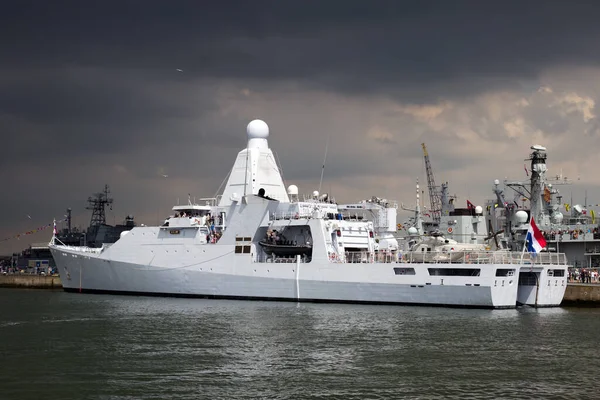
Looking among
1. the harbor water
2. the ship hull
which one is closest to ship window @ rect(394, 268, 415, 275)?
the ship hull

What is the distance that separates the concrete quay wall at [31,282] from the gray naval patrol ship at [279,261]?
14.1 meters

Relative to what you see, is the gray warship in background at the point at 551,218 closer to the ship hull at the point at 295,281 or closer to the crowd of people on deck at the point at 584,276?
the crowd of people on deck at the point at 584,276

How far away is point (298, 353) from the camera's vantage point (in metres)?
22.8

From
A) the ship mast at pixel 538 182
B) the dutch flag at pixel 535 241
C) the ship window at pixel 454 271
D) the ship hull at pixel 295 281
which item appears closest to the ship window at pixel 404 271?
the ship hull at pixel 295 281

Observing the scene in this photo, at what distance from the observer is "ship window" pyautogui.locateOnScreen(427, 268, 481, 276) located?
3425 cm

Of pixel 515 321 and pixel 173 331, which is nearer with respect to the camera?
pixel 173 331

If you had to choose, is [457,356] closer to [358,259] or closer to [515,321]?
[515,321]

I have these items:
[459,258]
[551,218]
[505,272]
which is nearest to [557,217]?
[551,218]

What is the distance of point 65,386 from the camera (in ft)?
61.4

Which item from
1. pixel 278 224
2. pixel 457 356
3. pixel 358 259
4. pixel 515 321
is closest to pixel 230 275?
pixel 278 224

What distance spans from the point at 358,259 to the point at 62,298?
1731 centimetres

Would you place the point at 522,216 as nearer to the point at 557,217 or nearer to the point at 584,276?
the point at 557,217

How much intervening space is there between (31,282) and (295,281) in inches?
1297

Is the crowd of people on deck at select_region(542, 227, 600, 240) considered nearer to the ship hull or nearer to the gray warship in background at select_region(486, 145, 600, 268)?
the gray warship in background at select_region(486, 145, 600, 268)
